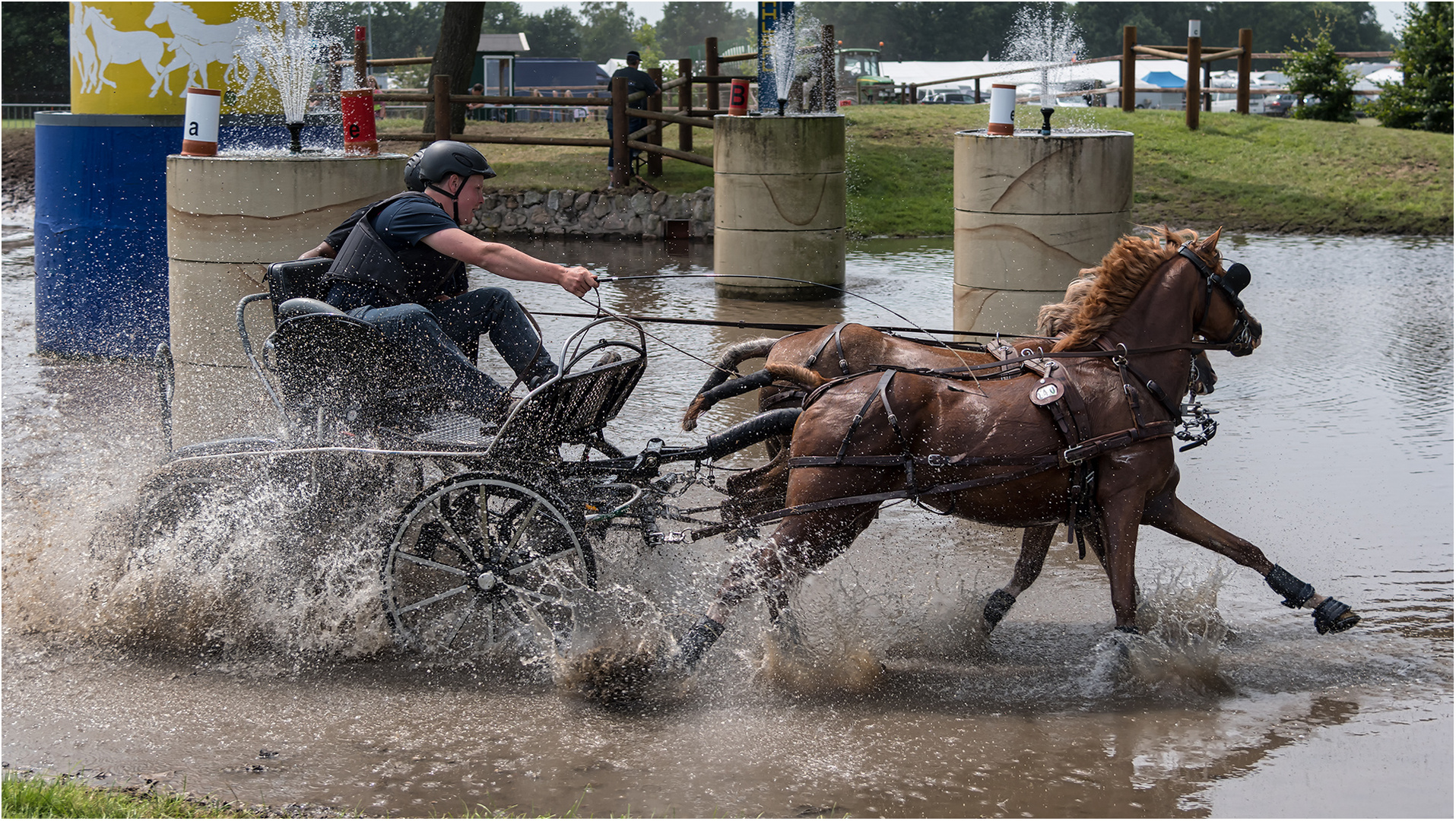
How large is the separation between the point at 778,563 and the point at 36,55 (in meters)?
→ 39.4

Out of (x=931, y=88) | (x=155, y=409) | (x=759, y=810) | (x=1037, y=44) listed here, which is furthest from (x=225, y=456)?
(x=931, y=88)

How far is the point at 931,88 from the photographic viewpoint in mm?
48969

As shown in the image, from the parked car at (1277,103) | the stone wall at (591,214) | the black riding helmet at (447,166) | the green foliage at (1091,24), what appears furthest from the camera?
the green foliage at (1091,24)

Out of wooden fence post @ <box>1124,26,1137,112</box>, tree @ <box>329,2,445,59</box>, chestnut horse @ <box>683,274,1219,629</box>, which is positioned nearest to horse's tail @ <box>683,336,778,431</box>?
chestnut horse @ <box>683,274,1219,629</box>

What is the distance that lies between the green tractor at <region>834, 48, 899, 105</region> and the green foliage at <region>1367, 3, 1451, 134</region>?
10823 millimetres

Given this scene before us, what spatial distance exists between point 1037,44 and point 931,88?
37.0m

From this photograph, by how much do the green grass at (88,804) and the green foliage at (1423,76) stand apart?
85.1ft

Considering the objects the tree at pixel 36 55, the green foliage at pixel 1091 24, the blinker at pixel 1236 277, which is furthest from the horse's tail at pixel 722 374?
the green foliage at pixel 1091 24

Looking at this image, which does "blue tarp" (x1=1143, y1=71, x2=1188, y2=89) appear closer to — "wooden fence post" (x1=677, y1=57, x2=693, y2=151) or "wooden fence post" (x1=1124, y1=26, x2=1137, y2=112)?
"wooden fence post" (x1=1124, y1=26, x2=1137, y2=112)

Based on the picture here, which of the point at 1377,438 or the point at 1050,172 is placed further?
the point at 1050,172

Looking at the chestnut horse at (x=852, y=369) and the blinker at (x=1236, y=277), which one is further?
the chestnut horse at (x=852, y=369)

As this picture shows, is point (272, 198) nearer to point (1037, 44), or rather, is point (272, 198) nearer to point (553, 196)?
point (1037, 44)

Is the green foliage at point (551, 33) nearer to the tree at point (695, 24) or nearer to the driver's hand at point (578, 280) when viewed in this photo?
the tree at point (695, 24)

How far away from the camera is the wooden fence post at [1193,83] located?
21.8 m
